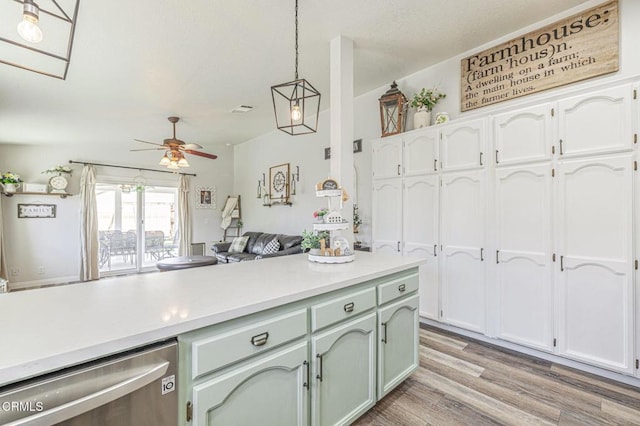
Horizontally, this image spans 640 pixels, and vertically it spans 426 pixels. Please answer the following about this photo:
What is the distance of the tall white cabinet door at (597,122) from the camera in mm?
2070

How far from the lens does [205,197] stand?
6.95 m

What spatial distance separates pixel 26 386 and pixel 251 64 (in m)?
3.22

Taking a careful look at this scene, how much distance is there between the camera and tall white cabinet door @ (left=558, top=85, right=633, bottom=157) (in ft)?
6.79

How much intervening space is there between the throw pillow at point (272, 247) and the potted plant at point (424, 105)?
10.3ft

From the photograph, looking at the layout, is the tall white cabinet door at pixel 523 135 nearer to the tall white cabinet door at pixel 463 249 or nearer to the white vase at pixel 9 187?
the tall white cabinet door at pixel 463 249

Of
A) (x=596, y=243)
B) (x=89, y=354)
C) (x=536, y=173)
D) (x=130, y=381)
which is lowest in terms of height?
(x=130, y=381)

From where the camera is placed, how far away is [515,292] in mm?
2570

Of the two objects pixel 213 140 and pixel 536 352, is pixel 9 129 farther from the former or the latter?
pixel 536 352

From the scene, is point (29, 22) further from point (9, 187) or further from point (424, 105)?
point (9, 187)

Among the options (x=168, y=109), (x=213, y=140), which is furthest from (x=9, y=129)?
(x=213, y=140)

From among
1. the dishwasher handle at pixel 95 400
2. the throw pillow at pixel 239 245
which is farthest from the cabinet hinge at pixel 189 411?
the throw pillow at pixel 239 245

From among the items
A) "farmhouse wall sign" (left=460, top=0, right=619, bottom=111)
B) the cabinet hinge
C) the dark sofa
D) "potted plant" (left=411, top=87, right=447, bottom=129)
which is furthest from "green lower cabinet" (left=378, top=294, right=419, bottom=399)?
the dark sofa

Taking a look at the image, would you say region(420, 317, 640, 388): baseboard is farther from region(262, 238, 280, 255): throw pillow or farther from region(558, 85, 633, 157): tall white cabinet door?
region(262, 238, 280, 255): throw pillow

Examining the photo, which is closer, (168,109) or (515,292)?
(515,292)
